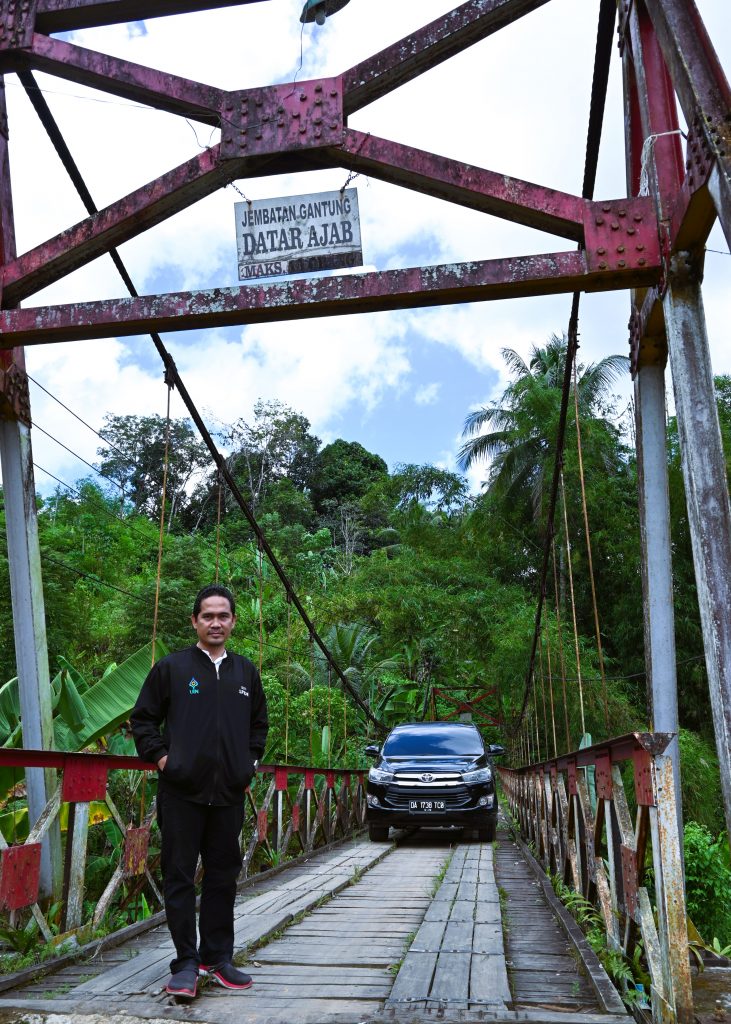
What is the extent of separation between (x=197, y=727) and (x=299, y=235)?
2.27 m

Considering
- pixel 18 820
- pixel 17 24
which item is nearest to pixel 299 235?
pixel 17 24

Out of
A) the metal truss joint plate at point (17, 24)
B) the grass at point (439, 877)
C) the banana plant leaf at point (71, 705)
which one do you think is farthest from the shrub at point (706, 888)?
the metal truss joint plate at point (17, 24)

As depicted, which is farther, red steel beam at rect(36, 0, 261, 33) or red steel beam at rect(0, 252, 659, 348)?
red steel beam at rect(36, 0, 261, 33)

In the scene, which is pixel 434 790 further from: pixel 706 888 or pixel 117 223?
pixel 117 223

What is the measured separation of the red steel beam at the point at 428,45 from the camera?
13.2ft

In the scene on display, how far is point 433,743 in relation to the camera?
9.63m

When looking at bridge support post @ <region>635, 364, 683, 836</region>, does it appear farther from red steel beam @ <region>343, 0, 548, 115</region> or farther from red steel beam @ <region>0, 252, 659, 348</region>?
red steel beam @ <region>343, 0, 548, 115</region>

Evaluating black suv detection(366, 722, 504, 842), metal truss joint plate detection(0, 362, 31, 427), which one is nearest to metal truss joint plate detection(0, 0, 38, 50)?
metal truss joint plate detection(0, 362, 31, 427)

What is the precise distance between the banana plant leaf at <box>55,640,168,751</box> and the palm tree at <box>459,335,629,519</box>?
17.9 metres

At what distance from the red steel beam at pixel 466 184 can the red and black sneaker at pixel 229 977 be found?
3038mm

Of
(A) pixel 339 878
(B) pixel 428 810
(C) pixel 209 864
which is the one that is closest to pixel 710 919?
(B) pixel 428 810

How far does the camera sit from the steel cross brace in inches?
150

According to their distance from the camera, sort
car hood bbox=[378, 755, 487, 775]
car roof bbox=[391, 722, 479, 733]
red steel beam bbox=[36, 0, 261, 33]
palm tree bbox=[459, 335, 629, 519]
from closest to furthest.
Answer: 1. red steel beam bbox=[36, 0, 261, 33]
2. car hood bbox=[378, 755, 487, 775]
3. car roof bbox=[391, 722, 479, 733]
4. palm tree bbox=[459, 335, 629, 519]

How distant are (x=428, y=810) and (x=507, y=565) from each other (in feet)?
58.9
